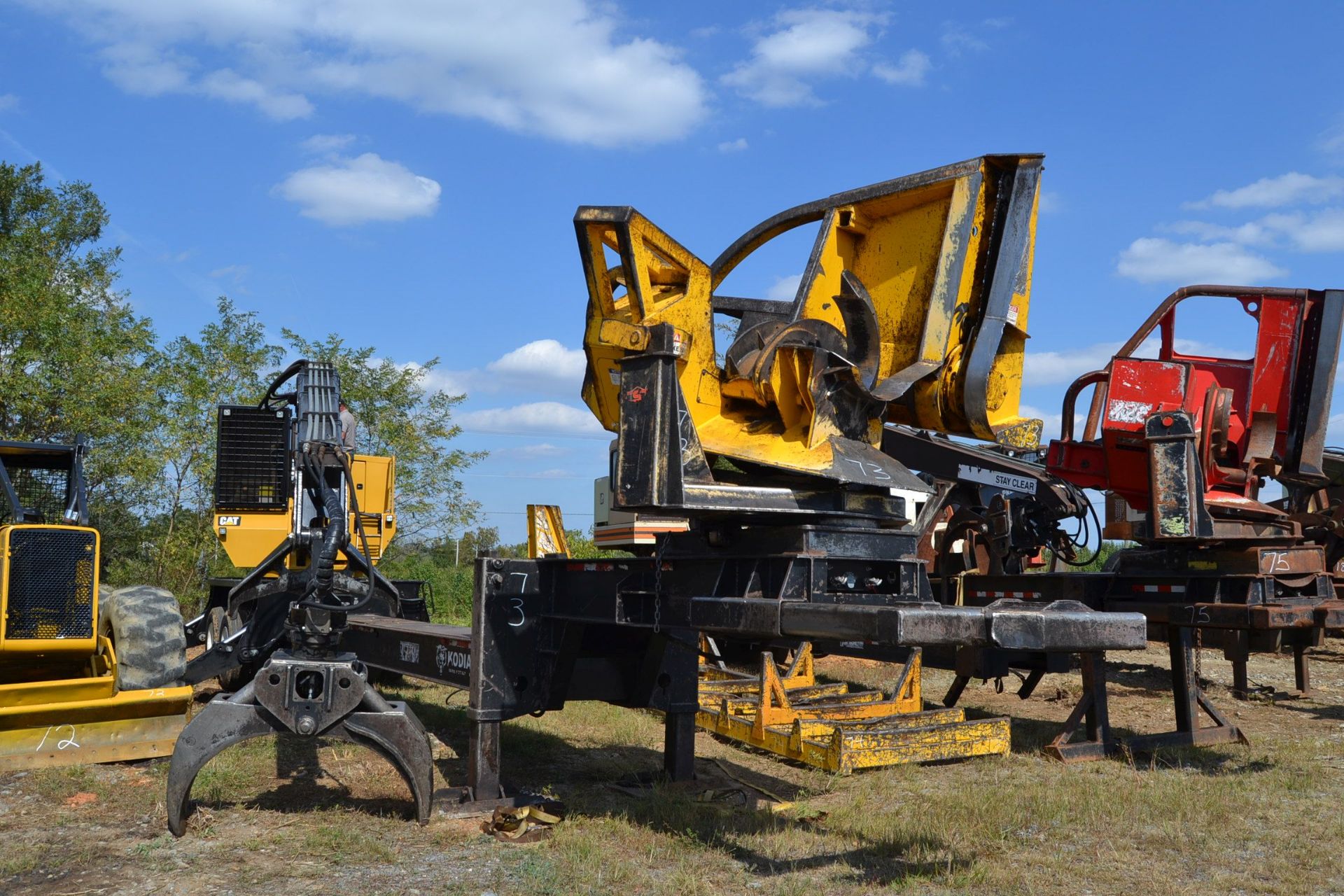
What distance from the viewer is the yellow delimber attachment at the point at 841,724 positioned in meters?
7.27

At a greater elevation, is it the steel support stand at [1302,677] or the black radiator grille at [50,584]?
the black radiator grille at [50,584]

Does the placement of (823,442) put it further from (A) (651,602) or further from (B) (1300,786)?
(B) (1300,786)

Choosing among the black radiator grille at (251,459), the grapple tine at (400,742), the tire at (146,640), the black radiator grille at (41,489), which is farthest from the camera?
the black radiator grille at (251,459)

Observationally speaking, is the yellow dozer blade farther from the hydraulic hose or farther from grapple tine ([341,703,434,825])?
grapple tine ([341,703,434,825])

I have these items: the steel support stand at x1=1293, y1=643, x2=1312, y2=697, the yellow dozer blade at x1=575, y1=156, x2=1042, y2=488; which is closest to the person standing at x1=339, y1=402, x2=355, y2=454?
the yellow dozer blade at x1=575, y1=156, x2=1042, y2=488

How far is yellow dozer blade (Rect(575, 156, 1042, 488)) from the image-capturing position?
4.90 m

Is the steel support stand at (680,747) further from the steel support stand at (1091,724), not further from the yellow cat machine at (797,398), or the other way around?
the steel support stand at (1091,724)

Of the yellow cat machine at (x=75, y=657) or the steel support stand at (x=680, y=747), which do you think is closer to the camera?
the yellow cat machine at (x=75, y=657)

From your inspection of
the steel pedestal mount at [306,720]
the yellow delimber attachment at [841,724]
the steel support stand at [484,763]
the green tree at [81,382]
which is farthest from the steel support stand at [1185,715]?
the green tree at [81,382]

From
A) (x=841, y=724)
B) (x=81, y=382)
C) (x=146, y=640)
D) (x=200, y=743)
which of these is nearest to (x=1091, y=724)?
(x=841, y=724)

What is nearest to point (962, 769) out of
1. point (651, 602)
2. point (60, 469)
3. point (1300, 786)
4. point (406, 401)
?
point (1300, 786)

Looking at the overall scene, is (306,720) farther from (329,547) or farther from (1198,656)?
(1198,656)

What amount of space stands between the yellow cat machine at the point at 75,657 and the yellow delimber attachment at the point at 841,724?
4.00 metres

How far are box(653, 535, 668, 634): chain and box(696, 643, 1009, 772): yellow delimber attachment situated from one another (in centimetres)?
242
